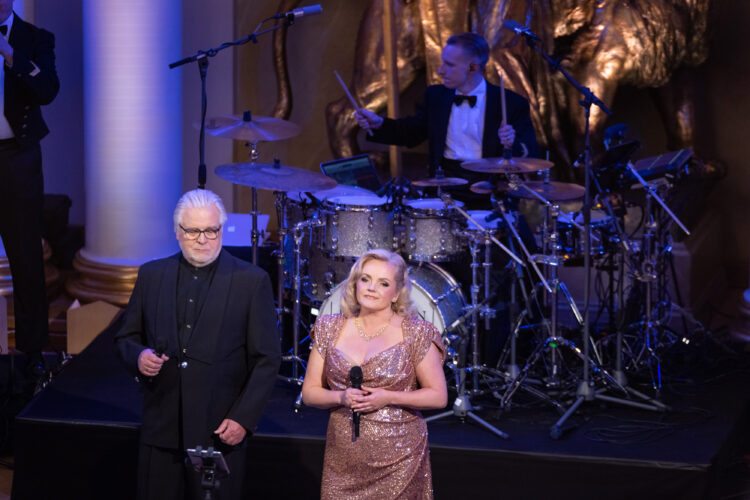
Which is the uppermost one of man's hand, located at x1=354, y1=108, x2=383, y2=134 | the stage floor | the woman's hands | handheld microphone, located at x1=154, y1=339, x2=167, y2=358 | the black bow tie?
the black bow tie

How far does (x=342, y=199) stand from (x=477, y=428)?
1681mm

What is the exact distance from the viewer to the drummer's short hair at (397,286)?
388 centimetres

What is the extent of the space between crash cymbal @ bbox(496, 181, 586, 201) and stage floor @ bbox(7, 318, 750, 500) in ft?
3.88

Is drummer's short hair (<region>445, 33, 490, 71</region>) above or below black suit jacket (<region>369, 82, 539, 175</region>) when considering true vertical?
above

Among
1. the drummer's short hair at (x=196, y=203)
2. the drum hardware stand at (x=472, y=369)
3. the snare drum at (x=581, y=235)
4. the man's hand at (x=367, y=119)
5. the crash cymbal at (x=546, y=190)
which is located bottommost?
the drum hardware stand at (x=472, y=369)

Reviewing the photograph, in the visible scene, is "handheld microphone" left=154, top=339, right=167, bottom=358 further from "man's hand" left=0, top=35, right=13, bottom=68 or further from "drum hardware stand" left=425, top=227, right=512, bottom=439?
"man's hand" left=0, top=35, right=13, bottom=68

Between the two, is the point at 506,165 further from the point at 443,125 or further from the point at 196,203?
the point at 196,203

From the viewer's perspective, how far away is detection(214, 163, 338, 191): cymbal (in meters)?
5.83

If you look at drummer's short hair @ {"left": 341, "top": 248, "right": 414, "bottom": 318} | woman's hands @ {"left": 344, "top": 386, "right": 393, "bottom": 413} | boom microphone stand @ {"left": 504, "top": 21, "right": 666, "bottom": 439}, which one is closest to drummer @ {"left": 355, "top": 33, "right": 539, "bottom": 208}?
boom microphone stand @ {"left": 504, "top": 21, "right": 666, "bottom": 439}

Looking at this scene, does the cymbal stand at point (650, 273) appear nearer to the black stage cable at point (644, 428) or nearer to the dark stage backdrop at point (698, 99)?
the black stage cable at point (644, 428)

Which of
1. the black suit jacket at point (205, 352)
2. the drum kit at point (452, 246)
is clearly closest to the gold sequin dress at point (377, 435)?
the black suit jacket at point (205, 352)

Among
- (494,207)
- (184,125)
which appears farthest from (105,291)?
(494,207)

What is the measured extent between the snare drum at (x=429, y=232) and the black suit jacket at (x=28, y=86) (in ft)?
7.19

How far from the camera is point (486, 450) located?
515 cm
